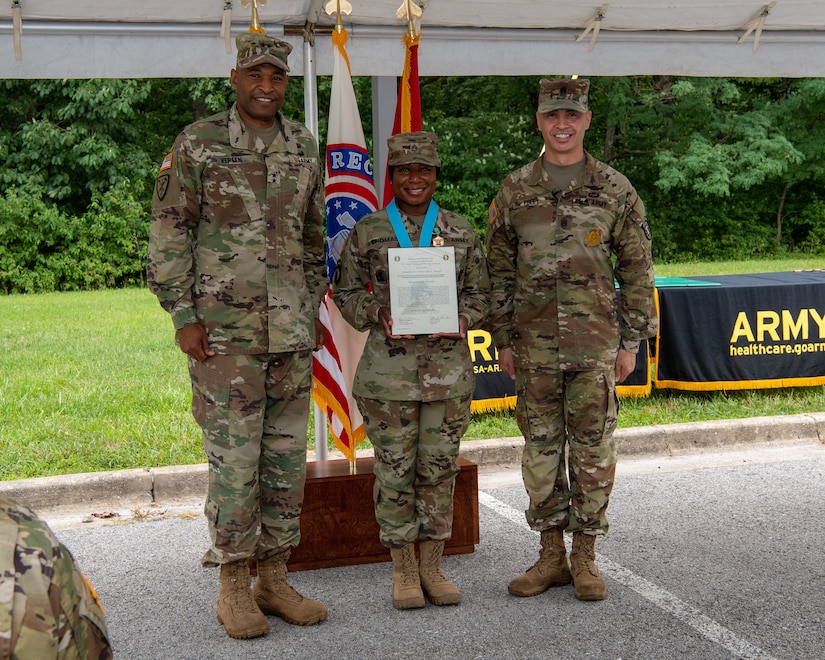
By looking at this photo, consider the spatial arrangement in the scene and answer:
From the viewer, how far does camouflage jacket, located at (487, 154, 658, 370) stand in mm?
3666

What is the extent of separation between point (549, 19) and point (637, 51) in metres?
0.55

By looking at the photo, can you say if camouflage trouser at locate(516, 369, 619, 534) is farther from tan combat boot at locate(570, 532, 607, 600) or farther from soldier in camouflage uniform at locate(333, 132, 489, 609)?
soldier in camouflage uniform at locate(333, 132, 489, 609)

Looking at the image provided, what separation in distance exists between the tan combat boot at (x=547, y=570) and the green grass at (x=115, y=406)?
2231 mm

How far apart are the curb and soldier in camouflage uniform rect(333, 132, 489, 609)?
1.89 meters

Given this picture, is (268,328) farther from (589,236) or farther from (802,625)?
(802,625)

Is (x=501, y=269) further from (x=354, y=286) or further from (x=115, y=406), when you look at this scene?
(x=115, y=406)

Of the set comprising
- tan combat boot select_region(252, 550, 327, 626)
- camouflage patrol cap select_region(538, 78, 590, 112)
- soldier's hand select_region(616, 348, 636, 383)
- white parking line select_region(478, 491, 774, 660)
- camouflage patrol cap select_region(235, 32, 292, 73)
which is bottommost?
white parking line select_region(478, 491, 774, 660)

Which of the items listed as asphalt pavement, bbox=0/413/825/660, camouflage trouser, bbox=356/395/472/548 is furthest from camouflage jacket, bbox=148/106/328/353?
asphalt pavement, bbox=0/413/825/660

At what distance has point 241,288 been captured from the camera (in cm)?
338

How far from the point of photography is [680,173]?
2019 cm

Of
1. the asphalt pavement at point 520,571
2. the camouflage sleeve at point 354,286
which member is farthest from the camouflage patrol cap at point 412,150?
the asphalt pavement at point 520,571

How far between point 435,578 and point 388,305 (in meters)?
1.10

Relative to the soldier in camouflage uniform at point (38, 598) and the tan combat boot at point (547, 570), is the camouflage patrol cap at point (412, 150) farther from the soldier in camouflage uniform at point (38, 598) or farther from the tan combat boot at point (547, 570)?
the soldier in camouflage uniform at point (38, 598)

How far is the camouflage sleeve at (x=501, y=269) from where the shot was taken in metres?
3.80
